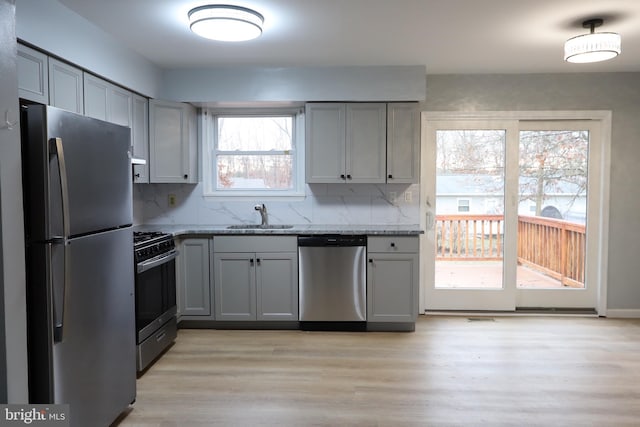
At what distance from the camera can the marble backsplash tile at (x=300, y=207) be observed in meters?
4.50

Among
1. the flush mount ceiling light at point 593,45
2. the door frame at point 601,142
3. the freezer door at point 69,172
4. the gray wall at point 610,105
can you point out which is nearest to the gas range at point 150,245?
the freezer door at point 69,172

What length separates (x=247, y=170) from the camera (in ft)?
15.2

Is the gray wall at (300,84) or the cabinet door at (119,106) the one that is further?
the gray wall at (300,84)

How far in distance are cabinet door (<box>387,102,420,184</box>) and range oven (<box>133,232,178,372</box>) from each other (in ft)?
6.87

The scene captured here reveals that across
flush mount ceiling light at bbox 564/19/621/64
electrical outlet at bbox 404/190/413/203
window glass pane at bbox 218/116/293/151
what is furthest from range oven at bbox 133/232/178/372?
flush mount ceiling light at bbox 564/19/621/64

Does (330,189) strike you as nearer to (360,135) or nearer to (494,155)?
(360,135)

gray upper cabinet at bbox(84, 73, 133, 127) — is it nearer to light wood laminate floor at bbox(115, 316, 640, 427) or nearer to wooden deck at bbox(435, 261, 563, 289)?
light wood laminate floor at bbox(115, 316, 640, 427)

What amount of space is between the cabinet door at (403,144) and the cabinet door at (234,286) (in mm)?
1546

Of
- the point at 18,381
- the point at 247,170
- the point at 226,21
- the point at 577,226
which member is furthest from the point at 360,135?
the point at 18,381

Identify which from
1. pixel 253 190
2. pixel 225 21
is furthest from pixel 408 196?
pixel 225 21

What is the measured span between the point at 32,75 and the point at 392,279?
3007 mm

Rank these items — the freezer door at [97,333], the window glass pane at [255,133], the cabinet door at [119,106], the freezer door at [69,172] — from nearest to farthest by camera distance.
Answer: the freezer door at [69,172] < the freezer door at [97,333] < the cabinet door at [119,106] < the window glass pane at [255,133]

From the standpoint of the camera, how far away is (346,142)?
4168mm

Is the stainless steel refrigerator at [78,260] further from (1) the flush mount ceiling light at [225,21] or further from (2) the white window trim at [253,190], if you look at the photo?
(2) the white window trim at [253,190]
